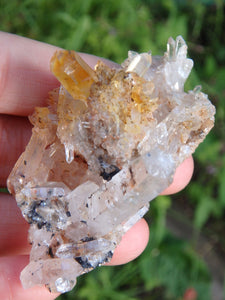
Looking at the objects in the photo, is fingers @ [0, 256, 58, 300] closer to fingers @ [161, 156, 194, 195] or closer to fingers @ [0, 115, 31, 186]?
fingers @ [0, 115, 31, 186]

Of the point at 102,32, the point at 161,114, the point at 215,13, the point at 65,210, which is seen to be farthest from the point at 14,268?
the point at 215,13

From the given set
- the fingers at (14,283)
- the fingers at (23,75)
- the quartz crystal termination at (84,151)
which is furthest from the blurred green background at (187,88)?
the quartz crystal termination at (84,151)

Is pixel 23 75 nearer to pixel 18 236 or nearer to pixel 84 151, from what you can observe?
pixel 84 151

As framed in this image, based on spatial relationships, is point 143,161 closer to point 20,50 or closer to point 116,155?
point 116,155

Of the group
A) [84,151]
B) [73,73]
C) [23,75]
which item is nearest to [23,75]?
[23,75]

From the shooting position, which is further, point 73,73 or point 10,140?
point 10,140

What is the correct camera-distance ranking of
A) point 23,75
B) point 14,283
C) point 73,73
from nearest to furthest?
point 73,73 → point 14,283 → point 23,75

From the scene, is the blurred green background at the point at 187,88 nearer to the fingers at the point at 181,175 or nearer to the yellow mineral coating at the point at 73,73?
the fingers at the point at 181,175
